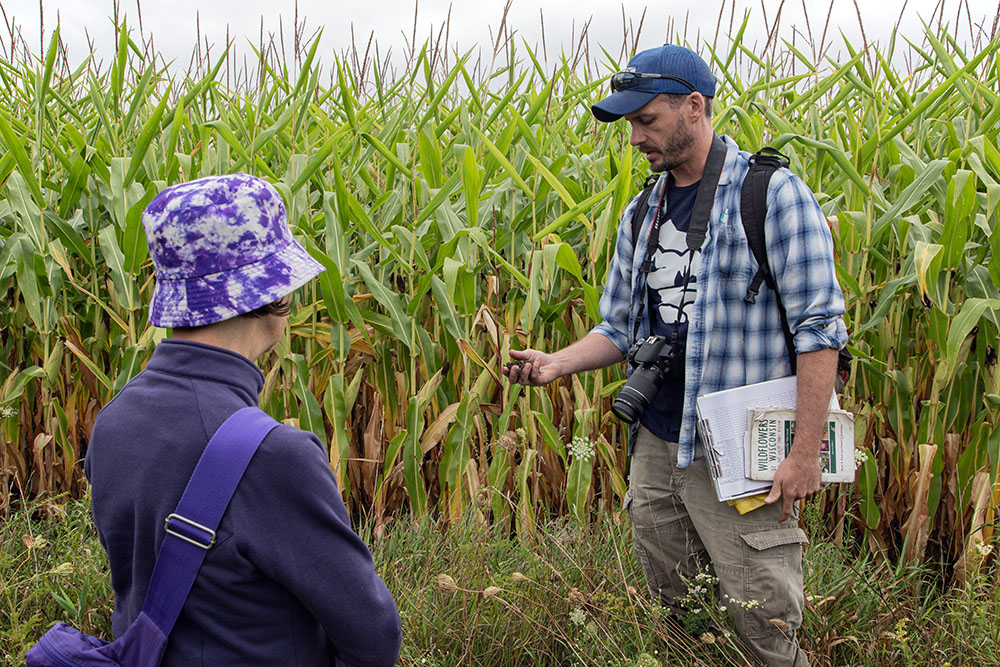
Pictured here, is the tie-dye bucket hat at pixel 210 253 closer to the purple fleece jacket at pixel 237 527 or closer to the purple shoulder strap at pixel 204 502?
the purple fleece jacket at pixel 237 527

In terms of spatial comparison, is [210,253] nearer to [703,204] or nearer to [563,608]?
[703,204]

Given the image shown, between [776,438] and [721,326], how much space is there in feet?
1.13

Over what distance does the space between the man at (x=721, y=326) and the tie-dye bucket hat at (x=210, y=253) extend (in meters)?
1.37

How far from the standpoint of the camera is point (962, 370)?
3297 mm

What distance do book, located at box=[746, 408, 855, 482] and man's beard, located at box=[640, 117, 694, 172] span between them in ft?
2.45

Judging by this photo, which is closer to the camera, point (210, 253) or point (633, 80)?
point (210, 253)

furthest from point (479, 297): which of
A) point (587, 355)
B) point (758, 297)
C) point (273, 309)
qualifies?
point (273, 309)

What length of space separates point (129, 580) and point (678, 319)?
1606 mm

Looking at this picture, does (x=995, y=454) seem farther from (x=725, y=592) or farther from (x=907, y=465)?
(x=725, y=592)

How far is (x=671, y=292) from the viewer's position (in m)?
2.45

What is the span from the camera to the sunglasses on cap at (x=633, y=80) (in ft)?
7.85

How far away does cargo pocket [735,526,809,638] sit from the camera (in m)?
2.34

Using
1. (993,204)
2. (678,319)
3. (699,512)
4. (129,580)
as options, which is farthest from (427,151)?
(129,580)

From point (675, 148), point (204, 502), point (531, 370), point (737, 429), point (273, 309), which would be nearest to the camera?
point (204, 502)
